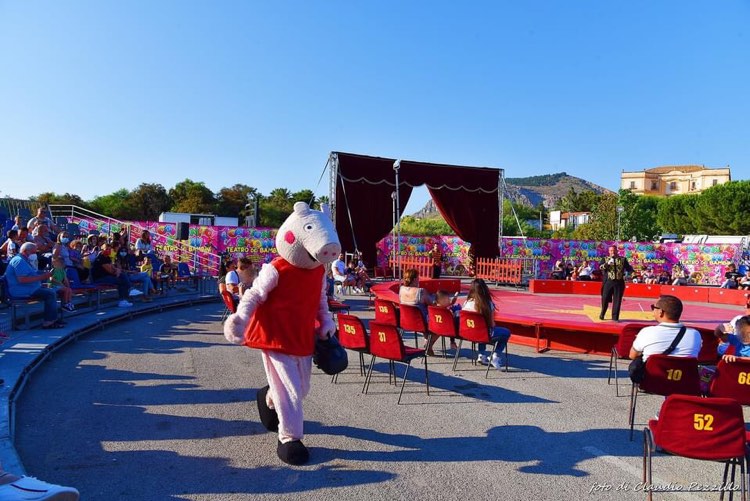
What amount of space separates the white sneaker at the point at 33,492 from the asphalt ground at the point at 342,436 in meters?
0.71

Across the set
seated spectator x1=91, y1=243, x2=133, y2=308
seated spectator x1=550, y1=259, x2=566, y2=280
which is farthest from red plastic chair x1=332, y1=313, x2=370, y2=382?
seated spectator x1=550, y1=259, x2=566, y2=280

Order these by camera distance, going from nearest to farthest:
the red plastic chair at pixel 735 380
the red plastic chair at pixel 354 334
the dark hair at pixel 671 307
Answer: the red plastic chair at pixel 735 380 < the dark hair at pixel 671 307 < the red plastic chair at pixel 354 334

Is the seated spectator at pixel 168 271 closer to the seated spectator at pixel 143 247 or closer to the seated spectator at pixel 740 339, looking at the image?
the seated spectator at pixel 143 247

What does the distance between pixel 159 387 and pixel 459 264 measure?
21682mm

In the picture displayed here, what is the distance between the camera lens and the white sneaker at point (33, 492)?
269cm

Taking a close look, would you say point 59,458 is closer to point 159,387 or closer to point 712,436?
point 159,387

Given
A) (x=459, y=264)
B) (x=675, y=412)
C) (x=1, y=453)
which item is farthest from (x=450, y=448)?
(x=459, y=264)

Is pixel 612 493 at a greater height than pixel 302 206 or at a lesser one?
lesser

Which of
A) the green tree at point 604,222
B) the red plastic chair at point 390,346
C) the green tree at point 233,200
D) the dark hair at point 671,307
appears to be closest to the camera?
the dark hair at point 671,307

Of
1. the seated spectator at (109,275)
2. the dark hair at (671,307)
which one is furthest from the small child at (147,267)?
the dark hair at (671,307)

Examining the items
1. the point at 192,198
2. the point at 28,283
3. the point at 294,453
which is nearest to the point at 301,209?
the point at 294,453

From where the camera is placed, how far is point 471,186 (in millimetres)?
19094

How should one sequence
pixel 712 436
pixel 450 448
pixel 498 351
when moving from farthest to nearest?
pixel 498 351 < pixel 450 448 < pixel 712 436

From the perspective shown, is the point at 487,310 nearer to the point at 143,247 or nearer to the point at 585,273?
the point at 143,247
